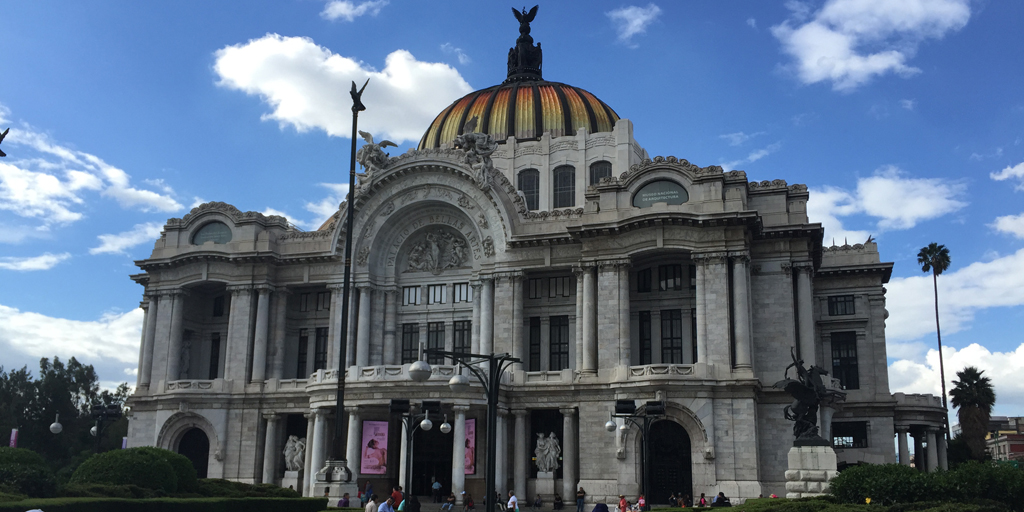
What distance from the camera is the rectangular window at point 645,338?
51469 mm

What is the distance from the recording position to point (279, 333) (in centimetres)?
5750

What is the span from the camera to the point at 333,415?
51.8 m

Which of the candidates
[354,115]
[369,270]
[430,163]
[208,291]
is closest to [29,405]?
[208,291]

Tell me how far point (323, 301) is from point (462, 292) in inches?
367

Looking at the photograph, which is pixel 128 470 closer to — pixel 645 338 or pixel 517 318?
pixel 517 318

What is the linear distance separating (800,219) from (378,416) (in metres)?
25.1

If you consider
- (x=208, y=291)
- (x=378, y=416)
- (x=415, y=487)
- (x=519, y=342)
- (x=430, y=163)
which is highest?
(x=430, y=163)

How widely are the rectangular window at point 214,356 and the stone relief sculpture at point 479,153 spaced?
20.7 metres

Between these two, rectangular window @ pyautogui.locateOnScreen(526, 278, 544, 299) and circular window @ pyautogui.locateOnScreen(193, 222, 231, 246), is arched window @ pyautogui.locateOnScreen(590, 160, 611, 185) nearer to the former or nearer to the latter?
rectangular window @ pyautogui.locateOnScreen(526, 278, 544, 299)

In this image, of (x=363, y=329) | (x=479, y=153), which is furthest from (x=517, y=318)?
(x=479, y=153)

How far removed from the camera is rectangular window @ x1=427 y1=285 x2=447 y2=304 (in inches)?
2233

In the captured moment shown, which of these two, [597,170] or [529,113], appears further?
[529,113]

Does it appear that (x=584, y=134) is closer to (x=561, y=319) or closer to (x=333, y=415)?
(x=561, y=319)

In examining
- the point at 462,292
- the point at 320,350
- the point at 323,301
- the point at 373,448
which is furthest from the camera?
the point at 323,301
